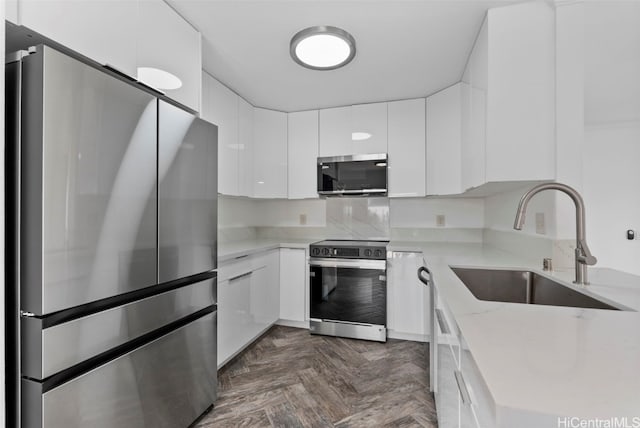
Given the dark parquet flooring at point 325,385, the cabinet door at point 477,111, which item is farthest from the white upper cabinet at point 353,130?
the dark parquet flooring at point 325,385

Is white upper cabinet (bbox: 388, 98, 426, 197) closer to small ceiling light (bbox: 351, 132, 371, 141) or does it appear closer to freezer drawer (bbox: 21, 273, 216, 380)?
small ceiling light (bbox: 351, 132, 371, 141)

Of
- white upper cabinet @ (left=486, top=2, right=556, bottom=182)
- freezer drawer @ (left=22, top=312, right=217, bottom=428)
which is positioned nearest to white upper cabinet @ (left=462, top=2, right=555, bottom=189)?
white upper cabinet @ (left=486, top=2, right=556, bottom=182)

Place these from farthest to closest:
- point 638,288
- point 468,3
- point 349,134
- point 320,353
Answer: point 349,134 → point 320,353 → point 468,3 → point 638,288

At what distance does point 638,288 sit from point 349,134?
95.9 inches

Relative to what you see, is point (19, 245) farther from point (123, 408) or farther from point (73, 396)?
point (123, 408)

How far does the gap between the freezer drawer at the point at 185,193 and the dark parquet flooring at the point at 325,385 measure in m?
0.91

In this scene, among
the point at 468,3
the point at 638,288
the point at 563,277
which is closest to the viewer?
the point at 638,288

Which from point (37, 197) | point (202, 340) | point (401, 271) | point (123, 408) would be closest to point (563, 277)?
point (401, 271)

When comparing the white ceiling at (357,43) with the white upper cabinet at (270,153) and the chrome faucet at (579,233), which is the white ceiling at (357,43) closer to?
the white upper cabinet at (270,153)

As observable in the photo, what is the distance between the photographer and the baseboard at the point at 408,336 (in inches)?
109

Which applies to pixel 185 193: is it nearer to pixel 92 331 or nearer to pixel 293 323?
pixel 92 331

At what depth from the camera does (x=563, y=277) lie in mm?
1379

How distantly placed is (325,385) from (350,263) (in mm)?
1059

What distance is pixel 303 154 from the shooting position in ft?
10.8
